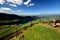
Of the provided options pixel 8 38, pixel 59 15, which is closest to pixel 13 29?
pixel 8 38

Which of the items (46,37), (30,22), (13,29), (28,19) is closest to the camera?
(46,37)

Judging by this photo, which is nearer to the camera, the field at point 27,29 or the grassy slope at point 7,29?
the field at point 27,29

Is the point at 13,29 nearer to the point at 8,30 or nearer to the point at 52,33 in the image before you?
the point at 8,30

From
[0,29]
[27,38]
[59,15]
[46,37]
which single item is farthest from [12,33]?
[59,15]

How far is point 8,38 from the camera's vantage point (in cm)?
1839

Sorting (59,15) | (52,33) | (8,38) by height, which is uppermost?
(59,15)

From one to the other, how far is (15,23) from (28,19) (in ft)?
9.00

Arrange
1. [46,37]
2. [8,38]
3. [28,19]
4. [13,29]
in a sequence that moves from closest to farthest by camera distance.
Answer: [46,37] → [8,38] → [13,29] → [28,19]

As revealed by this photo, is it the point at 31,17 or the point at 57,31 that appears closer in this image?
the point at 57,31

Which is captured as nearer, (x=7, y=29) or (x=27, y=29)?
(x=27, y=29)

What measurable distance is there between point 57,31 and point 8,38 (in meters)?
7.20

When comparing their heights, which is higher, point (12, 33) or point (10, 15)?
point (10, 15)

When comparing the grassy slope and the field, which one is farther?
the grassy slope

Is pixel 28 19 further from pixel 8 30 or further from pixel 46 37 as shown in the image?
pixel 46 37
